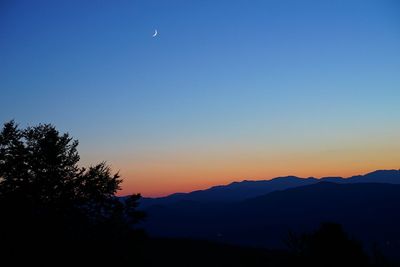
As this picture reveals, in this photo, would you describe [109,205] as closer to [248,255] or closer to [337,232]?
[337,232]

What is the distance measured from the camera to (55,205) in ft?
58.9

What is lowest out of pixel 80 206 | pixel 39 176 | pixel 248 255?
pixel 248 255

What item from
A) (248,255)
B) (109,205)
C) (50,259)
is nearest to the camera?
(50,259)

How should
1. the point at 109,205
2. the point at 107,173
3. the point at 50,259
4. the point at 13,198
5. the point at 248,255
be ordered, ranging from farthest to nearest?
the point at 248,255 < the point at 107,173 < the point at 109,205 < the point at 13,198 < the point at 50,259

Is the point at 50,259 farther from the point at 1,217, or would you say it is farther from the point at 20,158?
the point at 20,158

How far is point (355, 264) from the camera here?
2172cm

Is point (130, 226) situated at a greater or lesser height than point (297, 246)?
greater

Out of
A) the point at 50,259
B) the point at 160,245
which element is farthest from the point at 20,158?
the point at 160,245

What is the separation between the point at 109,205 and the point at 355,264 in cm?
1400

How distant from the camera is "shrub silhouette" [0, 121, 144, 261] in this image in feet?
52.3

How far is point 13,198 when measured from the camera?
17141 mm

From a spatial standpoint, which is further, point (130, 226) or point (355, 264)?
point (355, 264)

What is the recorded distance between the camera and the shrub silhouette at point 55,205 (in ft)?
52.3

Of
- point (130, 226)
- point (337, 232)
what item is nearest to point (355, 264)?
point (337, 232)
